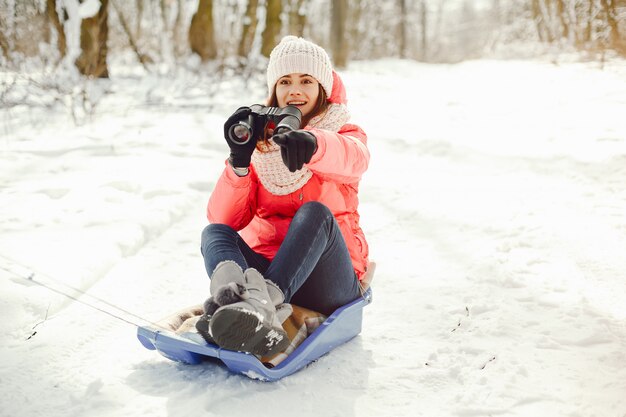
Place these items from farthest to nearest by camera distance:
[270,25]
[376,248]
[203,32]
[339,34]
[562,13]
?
[339,34]
[562,13]
[270,25]
[203,32]
[376,248]

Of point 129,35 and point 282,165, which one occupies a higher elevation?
point 129,35

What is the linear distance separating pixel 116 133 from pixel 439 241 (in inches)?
135

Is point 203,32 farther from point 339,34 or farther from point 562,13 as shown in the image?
point 562,13

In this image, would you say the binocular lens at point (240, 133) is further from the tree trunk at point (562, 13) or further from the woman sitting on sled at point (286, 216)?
the tree trunk at point (562, 13)

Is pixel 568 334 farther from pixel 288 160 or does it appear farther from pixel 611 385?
pixel 288 160

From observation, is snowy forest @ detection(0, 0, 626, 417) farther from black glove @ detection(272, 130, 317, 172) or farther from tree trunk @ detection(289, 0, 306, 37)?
tree trunk @ detection(289, 0, 306, 37)

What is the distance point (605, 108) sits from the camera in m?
5.03

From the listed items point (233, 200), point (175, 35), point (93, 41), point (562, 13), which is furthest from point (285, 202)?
point (562, 13)

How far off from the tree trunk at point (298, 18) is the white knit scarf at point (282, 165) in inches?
393

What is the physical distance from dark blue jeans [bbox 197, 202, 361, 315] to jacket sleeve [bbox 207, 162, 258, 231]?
12cm

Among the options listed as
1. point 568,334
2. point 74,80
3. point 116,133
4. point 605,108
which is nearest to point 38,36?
point 74,80

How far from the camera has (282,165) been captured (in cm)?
203

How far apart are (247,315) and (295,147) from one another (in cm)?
51

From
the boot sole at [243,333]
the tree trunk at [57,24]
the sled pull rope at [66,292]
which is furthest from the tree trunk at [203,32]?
the boot sole at [243,333]
